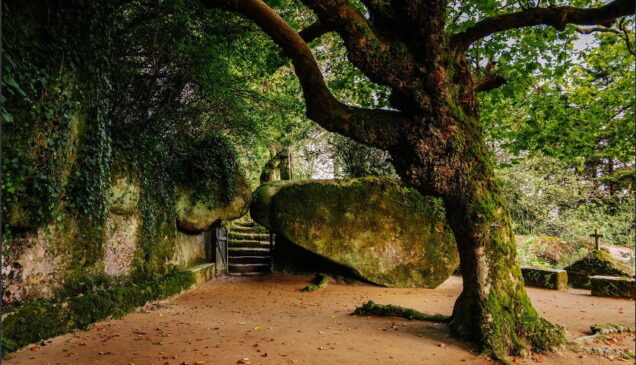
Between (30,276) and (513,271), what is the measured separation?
618 cm

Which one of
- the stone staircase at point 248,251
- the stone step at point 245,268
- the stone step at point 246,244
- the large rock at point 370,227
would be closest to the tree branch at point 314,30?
the large rock at point 370,227

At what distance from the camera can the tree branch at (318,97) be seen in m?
4.76

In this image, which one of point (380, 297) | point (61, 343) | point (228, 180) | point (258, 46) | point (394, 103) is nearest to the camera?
point (61, 343)

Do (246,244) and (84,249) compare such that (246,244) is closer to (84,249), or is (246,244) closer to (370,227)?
(370,227)

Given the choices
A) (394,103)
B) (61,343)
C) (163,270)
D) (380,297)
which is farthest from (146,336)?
(380,297)

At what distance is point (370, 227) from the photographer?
1004cm

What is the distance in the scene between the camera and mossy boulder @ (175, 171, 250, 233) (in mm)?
9117

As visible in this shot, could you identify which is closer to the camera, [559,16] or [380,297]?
[559,16]

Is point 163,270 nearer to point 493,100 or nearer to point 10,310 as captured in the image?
point 10,310

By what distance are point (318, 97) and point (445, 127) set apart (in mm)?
1702

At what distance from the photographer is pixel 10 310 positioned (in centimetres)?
417

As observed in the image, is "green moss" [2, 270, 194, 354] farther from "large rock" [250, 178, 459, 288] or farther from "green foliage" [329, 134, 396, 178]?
"green foliage" [329, 134, 396, 178]

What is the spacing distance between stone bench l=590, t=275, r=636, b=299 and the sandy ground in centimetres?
29

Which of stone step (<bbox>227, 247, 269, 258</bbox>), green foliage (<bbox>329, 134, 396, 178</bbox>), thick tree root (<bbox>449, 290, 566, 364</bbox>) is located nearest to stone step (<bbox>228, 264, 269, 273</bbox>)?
stone step (<bbox>227, 247, 269, 258</bbox>)
